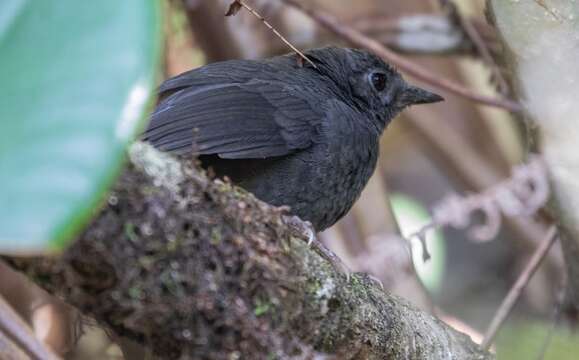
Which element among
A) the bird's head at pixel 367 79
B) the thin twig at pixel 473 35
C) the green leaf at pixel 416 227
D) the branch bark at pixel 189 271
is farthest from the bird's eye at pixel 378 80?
the branch bark at pixel 189 271

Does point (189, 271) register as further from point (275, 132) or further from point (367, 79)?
point (367, 79)

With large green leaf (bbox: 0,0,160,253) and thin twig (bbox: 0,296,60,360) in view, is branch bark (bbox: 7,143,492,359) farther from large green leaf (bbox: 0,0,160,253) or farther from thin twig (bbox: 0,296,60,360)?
large green leaf (bbox: 0,0,160,253)

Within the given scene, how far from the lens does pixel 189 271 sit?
1830 millimetres

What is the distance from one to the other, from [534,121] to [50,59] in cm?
263

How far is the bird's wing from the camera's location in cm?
294

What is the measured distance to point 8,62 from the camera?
116 centimetres

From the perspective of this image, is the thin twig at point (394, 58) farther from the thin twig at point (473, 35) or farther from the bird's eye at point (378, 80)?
the thin twig at point (473, 35)

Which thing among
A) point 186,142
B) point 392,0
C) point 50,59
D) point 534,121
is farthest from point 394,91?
point 50,59

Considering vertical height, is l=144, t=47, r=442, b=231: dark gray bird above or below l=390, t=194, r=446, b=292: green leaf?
above

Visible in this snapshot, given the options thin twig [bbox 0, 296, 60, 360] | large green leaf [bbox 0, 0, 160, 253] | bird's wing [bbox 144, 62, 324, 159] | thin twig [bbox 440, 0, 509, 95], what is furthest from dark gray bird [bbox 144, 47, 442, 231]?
large green leaf [bbox 0, 0, 160, 253]

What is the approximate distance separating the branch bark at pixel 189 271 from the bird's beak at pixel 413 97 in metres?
2.12

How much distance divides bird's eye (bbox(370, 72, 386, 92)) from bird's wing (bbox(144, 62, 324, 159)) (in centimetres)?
67

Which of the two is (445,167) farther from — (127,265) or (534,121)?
(127,265)

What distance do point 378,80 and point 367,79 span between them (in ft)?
0.24
